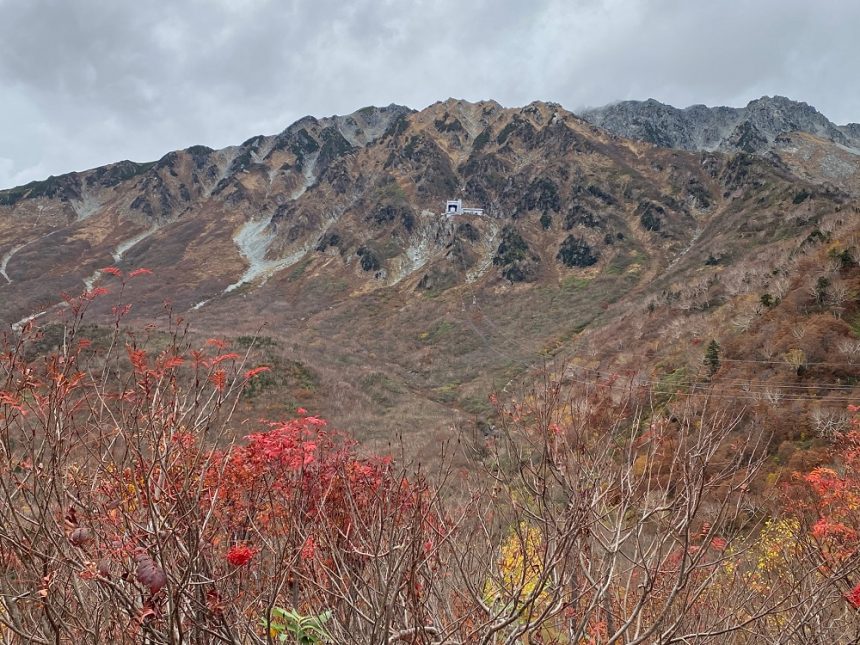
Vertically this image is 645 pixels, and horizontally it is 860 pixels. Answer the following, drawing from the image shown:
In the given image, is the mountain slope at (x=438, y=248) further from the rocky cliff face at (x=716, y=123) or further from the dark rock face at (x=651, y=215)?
the rocky cliff face at (x=716, y=123)

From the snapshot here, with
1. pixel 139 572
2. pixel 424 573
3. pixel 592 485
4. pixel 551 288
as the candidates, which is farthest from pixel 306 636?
pixel 551 288

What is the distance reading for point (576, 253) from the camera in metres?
73.0

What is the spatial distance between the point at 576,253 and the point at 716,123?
13449cm

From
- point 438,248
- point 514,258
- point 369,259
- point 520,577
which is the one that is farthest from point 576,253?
Result: point 520,577

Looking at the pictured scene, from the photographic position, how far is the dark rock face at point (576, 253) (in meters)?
70.9

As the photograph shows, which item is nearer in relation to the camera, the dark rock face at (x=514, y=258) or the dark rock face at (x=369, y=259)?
the dark rock face at (x=514, y=258)

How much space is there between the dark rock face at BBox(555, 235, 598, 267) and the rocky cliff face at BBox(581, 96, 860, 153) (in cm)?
9154

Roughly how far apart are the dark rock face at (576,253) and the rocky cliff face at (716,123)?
91.5 m

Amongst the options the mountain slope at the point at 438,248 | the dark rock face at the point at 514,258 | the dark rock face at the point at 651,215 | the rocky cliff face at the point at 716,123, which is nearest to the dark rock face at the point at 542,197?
the mountain slope at the point at 438,248

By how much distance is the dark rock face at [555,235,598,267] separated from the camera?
70875 millimetres

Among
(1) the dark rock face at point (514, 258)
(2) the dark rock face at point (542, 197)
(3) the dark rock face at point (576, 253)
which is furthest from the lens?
(2) the dark rock face at point (542, 197)

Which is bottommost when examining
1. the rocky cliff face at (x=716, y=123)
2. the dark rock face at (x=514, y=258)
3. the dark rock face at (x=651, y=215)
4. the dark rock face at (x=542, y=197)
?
the dark rock face at (x=514, y=258)

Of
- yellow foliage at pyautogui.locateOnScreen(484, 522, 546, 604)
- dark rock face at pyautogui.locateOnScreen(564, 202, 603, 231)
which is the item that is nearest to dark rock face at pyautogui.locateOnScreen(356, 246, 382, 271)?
dark rock face at pyautogui.locateOnScreen(564, 202, 603, 231)

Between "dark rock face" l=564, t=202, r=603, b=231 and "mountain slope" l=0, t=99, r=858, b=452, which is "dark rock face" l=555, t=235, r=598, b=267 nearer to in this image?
"mountain slope" l=0, t=99, r=858, b=452
